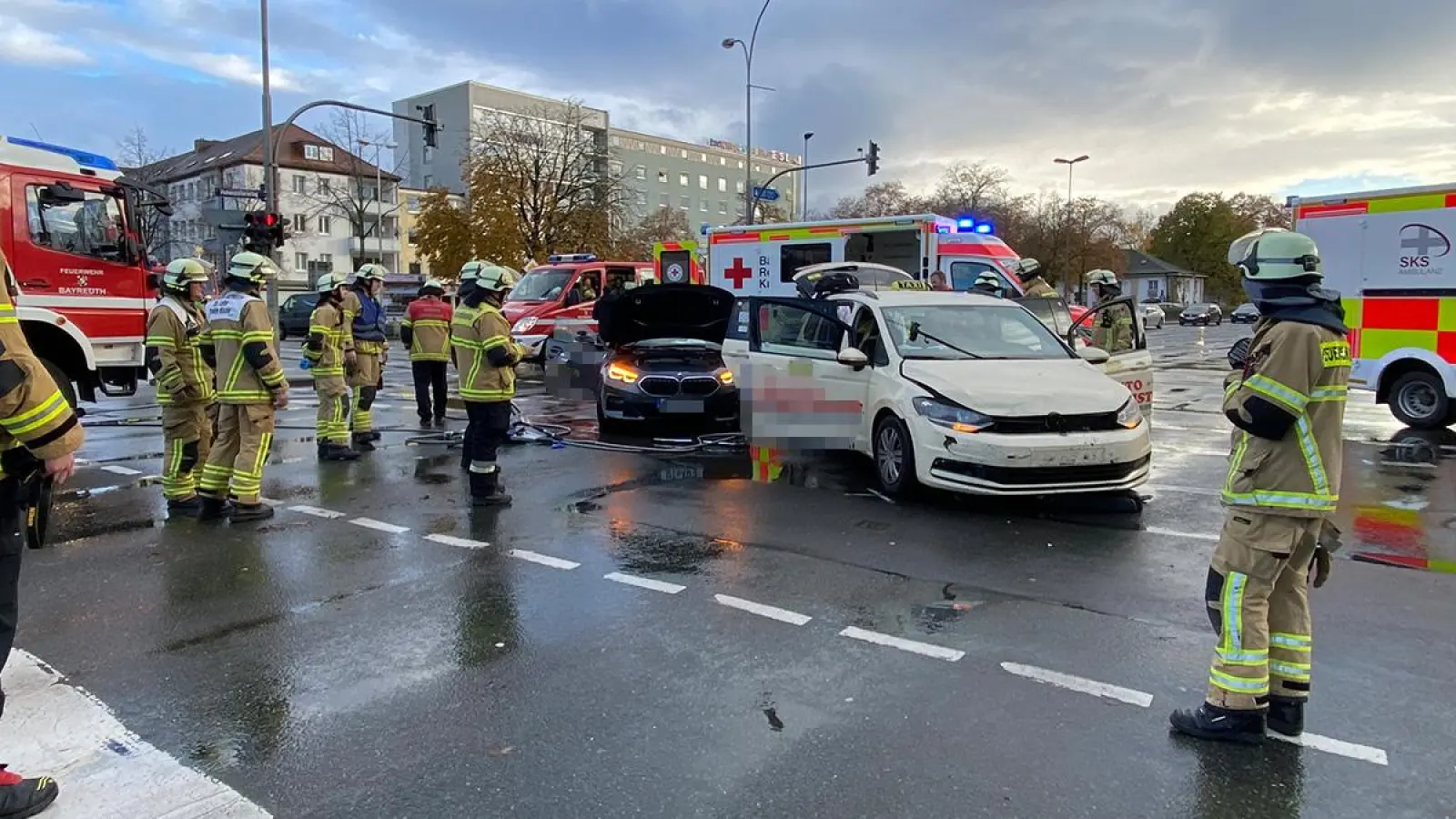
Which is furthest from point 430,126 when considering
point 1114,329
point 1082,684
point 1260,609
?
point 1260,609

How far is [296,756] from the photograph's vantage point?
3395 mm

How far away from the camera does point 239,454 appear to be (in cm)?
704

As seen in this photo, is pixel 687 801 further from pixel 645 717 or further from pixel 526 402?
pixel 526 402

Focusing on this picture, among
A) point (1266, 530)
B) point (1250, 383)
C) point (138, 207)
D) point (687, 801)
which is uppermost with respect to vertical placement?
point (138, 207)

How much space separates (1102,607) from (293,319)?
3401cm

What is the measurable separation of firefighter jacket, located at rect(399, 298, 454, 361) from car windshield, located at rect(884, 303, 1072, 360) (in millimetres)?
5690

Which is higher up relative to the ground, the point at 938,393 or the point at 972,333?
the point at 972,333

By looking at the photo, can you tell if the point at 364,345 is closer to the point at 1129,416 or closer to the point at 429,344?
the point at 429,344

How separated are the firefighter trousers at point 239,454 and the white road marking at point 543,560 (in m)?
2.28

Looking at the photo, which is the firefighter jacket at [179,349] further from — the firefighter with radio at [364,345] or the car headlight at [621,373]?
the car headlight at [621,373]

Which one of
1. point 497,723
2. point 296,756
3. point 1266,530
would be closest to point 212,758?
point 296,756

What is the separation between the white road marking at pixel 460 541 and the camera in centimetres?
619

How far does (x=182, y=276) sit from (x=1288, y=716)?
24.7 feet

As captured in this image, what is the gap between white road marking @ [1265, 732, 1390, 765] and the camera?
3.31 metres
